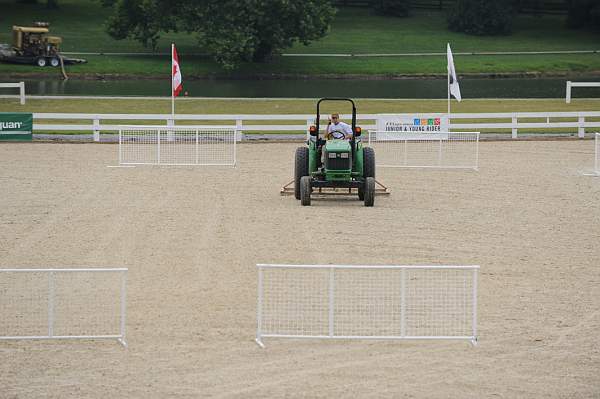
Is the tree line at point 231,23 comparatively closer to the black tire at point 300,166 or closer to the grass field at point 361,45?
the grass field at point 361,45

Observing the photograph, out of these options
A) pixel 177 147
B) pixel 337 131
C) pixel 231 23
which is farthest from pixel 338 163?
pixel 231 23

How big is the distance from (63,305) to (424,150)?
1956 centimetres

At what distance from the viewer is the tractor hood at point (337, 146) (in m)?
23.6

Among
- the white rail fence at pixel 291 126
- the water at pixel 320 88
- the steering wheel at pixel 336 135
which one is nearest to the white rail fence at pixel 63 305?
the steering wheel at pixel 336 135

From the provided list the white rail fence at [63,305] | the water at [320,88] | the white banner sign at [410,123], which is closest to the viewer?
the white rail fence at [63,305]

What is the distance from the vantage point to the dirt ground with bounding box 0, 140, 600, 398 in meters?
12.7

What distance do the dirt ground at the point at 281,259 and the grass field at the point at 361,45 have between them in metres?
39.2

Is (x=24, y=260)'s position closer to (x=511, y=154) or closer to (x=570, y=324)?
(x=570, y=324)

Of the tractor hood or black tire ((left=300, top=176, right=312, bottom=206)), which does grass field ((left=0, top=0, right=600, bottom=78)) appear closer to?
the tractor hood

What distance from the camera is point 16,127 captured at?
36250 mm

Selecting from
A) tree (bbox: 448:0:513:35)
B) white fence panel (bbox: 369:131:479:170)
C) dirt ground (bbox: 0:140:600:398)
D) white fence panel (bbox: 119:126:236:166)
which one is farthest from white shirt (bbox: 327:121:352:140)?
tree (bbox: 448:0:513:35)

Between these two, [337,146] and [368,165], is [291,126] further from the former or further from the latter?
[337,146]

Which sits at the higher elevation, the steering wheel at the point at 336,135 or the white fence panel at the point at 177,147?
the steering wheel at the point at 336,135

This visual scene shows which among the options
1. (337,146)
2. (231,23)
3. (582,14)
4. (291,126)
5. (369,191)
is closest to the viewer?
(369,191)
